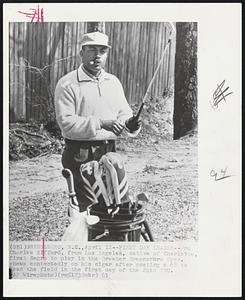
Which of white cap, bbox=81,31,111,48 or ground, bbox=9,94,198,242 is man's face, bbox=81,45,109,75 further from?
ground, bbox=9,94,198,242

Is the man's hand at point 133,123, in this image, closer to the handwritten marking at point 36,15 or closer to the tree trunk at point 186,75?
the tree trunk at point 186,75

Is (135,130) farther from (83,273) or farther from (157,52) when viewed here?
(83,273)

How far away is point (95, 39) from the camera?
91 cm

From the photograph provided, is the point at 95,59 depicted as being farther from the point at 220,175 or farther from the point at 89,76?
the point at 220,175

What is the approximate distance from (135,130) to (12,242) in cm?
31

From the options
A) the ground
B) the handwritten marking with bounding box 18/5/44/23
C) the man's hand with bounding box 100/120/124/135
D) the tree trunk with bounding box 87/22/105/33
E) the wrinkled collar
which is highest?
the handwritten marking with bounding box 18/5/44/23

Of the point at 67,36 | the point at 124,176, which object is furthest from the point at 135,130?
the point at 67,36

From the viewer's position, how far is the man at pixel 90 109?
0.90 meters

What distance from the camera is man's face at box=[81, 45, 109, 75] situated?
0.91 meters

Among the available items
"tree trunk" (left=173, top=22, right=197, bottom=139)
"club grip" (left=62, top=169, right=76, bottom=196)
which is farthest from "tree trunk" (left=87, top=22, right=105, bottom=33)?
"club grip" (left=62, top=169, right=76, bottom=196)

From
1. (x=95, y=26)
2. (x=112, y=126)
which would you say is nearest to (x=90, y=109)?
(x=112, y=126)

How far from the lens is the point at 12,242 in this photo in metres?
0.92

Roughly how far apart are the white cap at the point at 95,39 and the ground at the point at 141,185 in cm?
15

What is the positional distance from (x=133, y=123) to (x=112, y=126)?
0.04m
